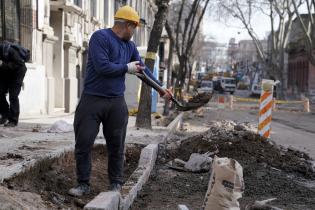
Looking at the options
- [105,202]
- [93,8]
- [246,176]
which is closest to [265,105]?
[246,176]

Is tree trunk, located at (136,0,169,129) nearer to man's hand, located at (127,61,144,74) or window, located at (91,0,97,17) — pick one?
man's hand, located at (127,61,144,74)

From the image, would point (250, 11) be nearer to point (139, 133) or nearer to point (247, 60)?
point (139, 133)

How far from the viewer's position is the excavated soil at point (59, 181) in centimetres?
512

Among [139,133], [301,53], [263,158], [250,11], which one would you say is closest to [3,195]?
[263,158]

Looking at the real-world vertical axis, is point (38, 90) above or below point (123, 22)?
below

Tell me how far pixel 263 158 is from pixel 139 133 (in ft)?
11.0

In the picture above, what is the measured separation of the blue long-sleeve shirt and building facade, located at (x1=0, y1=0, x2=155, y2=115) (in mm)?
9527

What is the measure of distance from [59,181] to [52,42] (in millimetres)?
13159

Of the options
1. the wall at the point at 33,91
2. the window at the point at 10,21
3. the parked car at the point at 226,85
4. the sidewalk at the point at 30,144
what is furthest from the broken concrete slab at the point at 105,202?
the parked car at the point at 226,85

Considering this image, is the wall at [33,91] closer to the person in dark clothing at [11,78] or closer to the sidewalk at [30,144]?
→ the sidewalk at [30,144]

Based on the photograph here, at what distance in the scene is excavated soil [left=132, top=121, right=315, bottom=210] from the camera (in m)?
6.17

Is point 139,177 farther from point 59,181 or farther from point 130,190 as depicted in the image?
point 59,181

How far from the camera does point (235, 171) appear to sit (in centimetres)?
448

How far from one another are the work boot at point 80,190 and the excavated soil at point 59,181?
0.05m
